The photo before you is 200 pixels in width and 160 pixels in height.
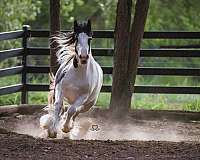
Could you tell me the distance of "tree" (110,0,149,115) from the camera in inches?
363

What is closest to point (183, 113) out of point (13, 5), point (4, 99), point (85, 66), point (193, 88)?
point (193, 88)

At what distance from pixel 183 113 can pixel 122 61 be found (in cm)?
151

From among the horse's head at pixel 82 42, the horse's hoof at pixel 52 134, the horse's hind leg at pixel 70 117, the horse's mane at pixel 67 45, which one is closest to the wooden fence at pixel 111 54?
the horse's mane at pixel 67 45

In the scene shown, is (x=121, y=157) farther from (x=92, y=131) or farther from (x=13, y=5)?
(x=13, y=5)

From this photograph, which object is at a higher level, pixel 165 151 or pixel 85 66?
pixel 85 66

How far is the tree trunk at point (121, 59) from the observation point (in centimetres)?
918

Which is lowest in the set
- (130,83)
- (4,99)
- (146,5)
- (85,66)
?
(4,99)

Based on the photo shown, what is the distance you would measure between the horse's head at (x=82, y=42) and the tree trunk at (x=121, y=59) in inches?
81.1

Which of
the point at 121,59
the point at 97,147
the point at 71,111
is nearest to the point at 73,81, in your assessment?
the point at 71,111

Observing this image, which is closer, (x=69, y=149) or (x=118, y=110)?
(x=69, y=149)

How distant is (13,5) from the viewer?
54.9 ft

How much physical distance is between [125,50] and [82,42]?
244 centimetres

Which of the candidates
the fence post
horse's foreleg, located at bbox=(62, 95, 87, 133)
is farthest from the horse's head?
the fence post

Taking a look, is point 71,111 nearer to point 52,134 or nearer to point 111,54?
point 52,134
